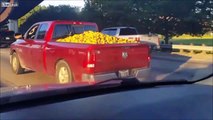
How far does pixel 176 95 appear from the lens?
2801 mm

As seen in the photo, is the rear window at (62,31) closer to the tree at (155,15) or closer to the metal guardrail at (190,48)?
the metal guardrail at (190,48)

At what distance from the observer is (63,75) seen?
8305mm

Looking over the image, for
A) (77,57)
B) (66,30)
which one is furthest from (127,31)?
(77,57)

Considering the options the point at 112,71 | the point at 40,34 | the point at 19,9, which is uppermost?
the point at 19,9

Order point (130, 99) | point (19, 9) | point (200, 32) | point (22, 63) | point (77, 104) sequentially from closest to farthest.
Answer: point (77, 104) < point (130, 99) < point (22, 63) < point (200, 32) < point (19, 9)

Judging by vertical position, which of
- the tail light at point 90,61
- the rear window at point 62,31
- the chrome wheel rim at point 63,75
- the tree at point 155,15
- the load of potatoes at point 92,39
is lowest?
the chrome wheel rim at point 63,75

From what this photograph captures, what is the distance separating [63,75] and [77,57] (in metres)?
0.72

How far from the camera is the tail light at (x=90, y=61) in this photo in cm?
743

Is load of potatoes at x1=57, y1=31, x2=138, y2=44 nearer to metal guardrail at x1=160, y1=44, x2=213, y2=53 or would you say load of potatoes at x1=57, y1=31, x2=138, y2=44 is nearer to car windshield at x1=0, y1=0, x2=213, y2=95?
car windshield at x1=0, y1=0, x2=213, y2=95

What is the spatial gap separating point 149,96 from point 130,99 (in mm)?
187

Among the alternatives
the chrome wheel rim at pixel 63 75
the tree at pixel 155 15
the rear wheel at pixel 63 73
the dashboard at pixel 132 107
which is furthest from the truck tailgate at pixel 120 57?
the tree at pixel 155 15

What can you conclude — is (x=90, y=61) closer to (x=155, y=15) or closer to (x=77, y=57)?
(x=77, y=57)

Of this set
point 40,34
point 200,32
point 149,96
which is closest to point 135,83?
point 149,96

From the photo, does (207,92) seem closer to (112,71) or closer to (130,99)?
(130,99)
